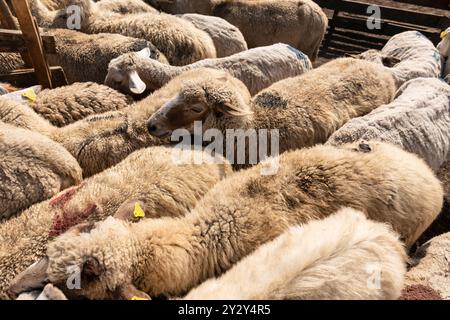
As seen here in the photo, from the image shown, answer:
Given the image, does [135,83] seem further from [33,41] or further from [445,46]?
[445,46]

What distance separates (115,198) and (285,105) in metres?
2.32

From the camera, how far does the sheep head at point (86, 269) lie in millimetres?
2928

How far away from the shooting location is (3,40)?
572 cm

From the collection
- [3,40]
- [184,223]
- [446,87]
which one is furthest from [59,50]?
[446,87]

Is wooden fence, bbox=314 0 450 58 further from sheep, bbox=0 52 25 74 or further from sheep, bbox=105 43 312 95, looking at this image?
sheep, bbox=0 52 25 74

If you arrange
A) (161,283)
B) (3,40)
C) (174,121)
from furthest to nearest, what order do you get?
(3,40) < (174,121) < (161,283)

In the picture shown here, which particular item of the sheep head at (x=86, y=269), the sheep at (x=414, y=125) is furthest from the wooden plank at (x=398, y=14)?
the sheep head at (x=86, y=269)

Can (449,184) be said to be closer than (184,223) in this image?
No

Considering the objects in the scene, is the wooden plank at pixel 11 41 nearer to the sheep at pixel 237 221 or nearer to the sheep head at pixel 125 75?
the sheep head at pixel 125 75

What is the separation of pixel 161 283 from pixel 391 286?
5.16ft

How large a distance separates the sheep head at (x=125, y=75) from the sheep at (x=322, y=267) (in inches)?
133

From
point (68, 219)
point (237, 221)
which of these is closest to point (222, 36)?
point (237, 221)
